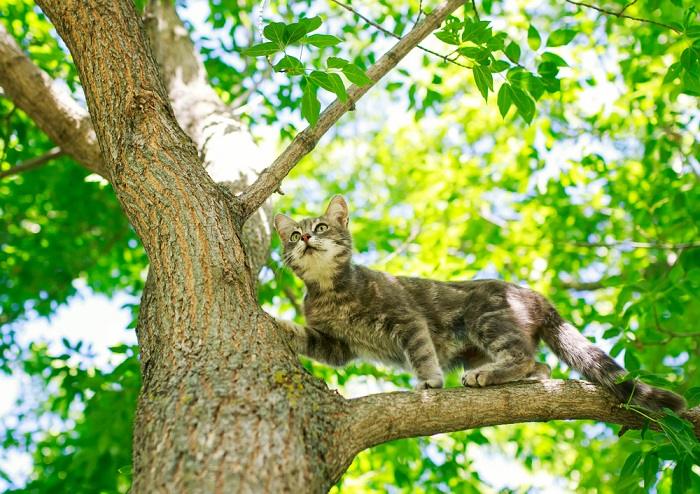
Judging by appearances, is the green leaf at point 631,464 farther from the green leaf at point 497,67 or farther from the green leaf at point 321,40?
the green leaf at point 321,40

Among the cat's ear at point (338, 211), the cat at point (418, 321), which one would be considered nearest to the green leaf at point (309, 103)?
the cat at point (418, 321)

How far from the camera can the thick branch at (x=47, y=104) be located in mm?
4711

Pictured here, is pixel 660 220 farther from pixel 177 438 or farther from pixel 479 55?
pixel 177 438

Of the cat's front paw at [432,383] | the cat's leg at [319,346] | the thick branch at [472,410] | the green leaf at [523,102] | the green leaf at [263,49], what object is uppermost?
the green leaf at [523,102]

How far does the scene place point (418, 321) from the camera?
4.31 meters

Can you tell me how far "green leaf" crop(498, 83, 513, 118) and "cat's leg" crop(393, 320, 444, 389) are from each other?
156cm

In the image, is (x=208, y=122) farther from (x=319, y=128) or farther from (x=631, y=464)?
(x=631, y=464)

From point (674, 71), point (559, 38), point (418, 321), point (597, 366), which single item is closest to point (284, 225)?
A: point (418, 321)

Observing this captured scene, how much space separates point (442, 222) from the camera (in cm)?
720

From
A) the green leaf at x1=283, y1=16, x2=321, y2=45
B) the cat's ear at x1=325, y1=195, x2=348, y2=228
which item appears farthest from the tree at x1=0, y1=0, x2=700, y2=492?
the cat's ear at x1=325, y1=195, x2=348, y2=228

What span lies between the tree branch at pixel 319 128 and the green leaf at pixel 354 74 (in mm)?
267

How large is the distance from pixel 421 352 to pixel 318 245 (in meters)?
1.15

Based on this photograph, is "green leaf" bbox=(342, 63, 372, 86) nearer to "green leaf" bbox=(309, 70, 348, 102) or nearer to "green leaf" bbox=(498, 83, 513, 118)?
"green leaf" bbox=(309, 70, 348, 102)

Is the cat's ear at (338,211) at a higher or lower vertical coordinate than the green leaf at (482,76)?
higher
